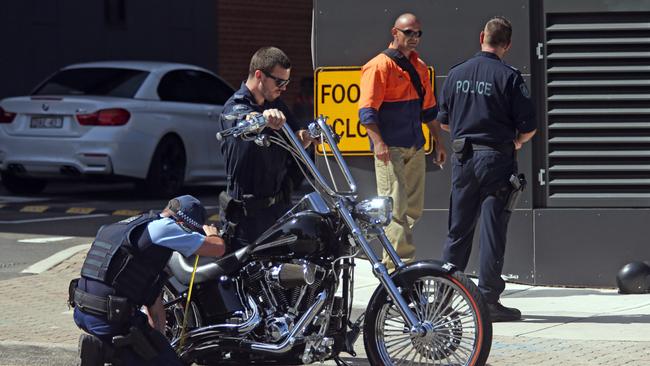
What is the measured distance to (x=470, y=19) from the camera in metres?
11.0

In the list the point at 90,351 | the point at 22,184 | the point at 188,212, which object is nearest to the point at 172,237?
the point at 188,212

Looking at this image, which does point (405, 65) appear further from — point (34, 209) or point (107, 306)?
point (34, 209)

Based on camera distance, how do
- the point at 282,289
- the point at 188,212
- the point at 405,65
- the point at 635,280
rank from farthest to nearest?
the point at 635,280 < the point at 405,65 < the point at 282,289 < the point at 188,212

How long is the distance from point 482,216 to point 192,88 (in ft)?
31.5

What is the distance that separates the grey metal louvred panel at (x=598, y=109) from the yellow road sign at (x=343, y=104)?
108 centimetres

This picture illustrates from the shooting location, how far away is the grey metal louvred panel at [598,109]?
10727mm

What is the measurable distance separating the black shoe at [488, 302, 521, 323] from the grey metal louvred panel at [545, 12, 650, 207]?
5.65 ft

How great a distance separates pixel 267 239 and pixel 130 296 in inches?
34.4

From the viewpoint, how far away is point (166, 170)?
692 inches

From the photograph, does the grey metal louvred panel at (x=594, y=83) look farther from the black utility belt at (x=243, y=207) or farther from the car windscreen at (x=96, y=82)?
the car windscreen at (x=96, y=82)

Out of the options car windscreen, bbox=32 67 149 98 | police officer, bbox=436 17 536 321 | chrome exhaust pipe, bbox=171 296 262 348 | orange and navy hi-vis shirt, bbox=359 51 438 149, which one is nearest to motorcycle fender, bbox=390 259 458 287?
chrome exhaust pipe, bbox=171 296 262 348

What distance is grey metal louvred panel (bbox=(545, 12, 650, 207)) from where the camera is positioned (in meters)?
10.7

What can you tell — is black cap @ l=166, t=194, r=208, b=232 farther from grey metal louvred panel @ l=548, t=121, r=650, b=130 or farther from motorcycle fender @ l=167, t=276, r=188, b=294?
grey metal louvred panel @ l=548, t=121, r=650, b=130

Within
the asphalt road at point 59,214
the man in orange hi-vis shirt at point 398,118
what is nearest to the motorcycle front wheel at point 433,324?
the man in orange hi-vis shirt at point 398,118
